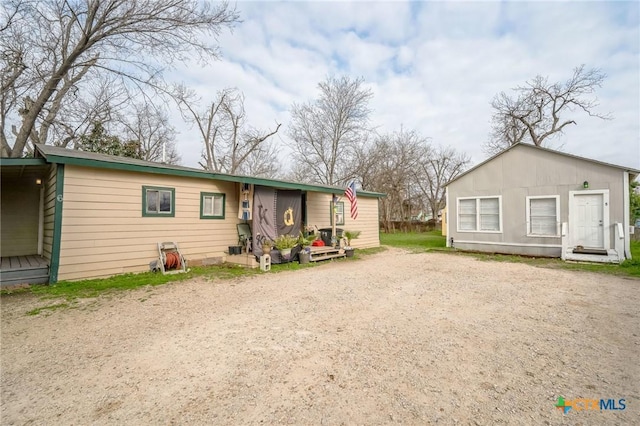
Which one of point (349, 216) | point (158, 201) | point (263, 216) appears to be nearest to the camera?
point (158, 201)

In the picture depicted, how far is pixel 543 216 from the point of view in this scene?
32.3ft

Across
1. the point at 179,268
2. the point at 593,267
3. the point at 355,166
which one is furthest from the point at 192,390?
the point at 355,166

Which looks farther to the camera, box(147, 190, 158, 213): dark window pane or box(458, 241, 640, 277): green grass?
box(458, 241, 640, 277): green grass

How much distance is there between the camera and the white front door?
8.92 meters

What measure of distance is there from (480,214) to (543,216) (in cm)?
198

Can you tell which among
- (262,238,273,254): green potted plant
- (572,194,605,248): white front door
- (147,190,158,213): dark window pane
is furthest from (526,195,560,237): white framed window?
(147,190,158,213): dark window pane

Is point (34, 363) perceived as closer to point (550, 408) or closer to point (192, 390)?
point (192, 390)

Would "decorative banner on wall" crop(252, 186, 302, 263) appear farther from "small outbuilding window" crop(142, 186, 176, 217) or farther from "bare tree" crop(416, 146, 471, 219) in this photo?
"bare tree" crop(416, 146, 471, 219)

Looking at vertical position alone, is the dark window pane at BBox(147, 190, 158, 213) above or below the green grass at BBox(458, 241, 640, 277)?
above

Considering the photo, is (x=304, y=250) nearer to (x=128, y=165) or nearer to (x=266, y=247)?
(x=266, y=247)

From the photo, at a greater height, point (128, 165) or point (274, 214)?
point (128, 165)

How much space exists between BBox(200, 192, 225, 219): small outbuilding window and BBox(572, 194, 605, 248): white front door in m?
11.2

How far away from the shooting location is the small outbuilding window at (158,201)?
22.2 feet
